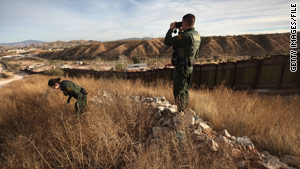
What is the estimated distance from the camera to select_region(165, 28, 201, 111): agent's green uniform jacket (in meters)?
2.49

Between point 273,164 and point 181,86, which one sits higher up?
point 181,86

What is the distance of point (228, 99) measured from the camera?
12.6ft

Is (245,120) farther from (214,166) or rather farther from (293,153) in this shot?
(214,166)

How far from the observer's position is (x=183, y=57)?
267cm

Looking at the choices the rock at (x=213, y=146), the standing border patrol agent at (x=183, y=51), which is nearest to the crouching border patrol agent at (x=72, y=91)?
the standing border patrol agent at (x=183, y=51)

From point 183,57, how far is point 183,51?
12 cm

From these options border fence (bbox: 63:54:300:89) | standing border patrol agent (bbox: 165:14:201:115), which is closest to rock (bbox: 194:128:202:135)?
standing border patrol agent (bbox: 165:14:201:115)

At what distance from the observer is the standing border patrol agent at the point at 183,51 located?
2494mm

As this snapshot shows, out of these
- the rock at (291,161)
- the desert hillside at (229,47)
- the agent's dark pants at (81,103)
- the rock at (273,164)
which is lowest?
the rock at (291,161)

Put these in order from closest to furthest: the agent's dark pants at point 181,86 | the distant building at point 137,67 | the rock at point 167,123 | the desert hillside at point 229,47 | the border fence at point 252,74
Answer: the rock at point 167,123, the agent's dark pants at point 181,86, the border fence at point 252,74, the distant building at point 137,67, the desert hillside at point 229,47

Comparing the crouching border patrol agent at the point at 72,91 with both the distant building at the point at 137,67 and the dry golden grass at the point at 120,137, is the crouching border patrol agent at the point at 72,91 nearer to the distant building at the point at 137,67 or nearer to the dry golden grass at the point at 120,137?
the dry golden grass at the point at 120,137

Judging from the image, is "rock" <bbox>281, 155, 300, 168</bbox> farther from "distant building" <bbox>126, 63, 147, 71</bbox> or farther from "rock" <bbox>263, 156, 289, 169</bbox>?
"distant building" <bbox>126, 63, 147, 71</bbox>

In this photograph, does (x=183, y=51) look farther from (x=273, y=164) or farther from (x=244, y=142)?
(x=273, y=164)

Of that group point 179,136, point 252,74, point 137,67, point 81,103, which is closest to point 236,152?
point 179,136
